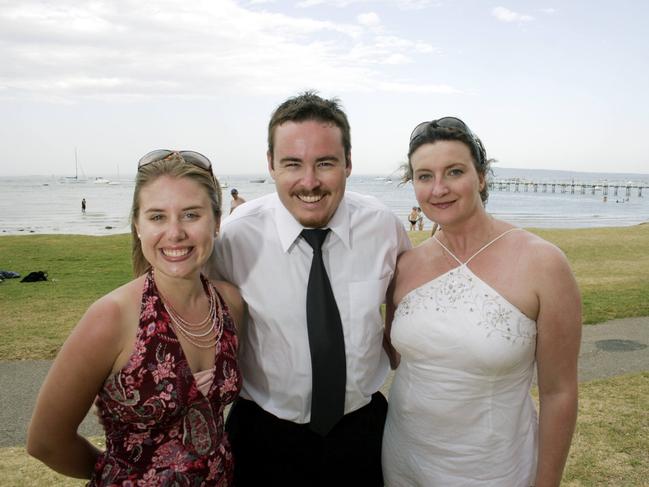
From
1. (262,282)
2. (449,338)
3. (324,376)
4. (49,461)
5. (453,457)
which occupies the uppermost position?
(262,282)

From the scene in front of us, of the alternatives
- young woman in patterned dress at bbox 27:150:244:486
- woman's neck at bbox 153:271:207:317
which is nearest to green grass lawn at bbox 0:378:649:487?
young woman in patterned dress at bbox 27:150:244:486

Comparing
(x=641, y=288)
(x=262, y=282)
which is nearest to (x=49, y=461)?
(x=262, y=282)

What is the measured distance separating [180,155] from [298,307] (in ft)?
3.15

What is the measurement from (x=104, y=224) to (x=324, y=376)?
4574 cm

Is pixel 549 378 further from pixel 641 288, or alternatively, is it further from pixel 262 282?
pixel 641 288

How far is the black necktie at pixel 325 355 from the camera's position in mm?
2875

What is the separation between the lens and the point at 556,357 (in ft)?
8.88

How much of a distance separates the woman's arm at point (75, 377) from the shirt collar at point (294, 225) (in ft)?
3.32

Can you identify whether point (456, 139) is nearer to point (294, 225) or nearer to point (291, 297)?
point (294, 225)

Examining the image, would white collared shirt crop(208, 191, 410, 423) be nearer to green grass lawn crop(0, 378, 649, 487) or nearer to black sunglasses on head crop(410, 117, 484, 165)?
black sunglasses on head crop(410, 117, 484, 165)

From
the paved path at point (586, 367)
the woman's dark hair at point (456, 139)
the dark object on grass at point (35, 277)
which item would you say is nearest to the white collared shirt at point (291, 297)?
the woman's dark hair at point (456, 139)

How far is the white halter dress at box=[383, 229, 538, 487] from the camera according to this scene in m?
2.76

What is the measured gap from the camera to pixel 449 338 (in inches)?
111

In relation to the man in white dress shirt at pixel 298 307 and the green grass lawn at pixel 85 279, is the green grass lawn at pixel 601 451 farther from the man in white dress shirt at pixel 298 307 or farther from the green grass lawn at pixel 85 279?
the green grass lawn at pixel 85 279
